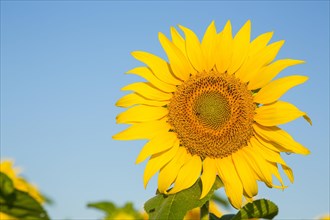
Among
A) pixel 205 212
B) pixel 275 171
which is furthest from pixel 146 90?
pixel 275 171

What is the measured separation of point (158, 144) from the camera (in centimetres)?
379

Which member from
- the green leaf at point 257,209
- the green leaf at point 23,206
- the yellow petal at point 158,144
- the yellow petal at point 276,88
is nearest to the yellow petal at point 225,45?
the yellow petal at point 276,88

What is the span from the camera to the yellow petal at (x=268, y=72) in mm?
3840

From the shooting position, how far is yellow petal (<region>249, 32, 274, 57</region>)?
3.86m

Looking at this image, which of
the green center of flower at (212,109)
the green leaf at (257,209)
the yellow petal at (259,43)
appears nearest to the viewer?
the green leaf at (257,209)

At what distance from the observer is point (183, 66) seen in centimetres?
391

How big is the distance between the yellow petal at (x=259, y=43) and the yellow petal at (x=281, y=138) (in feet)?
1.98

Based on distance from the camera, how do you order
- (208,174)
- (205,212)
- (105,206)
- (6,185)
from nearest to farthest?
1. (6,185)
2. (105,206)
3. (205,212)
4. (208,174)

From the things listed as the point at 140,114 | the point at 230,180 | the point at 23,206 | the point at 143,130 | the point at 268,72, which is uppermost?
the point at 268,72

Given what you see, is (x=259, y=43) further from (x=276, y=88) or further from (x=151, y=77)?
(x=151, y=77)

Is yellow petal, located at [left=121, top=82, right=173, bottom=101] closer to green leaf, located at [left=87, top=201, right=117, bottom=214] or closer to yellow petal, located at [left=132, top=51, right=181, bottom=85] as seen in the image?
yellow petal, located at [left=132, top=51, right=181, bottom=85]

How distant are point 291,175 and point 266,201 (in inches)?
17.4

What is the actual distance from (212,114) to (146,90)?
585 millimetres

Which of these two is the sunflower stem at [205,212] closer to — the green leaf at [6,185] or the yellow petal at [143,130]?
the yellow petal at [143,130]
